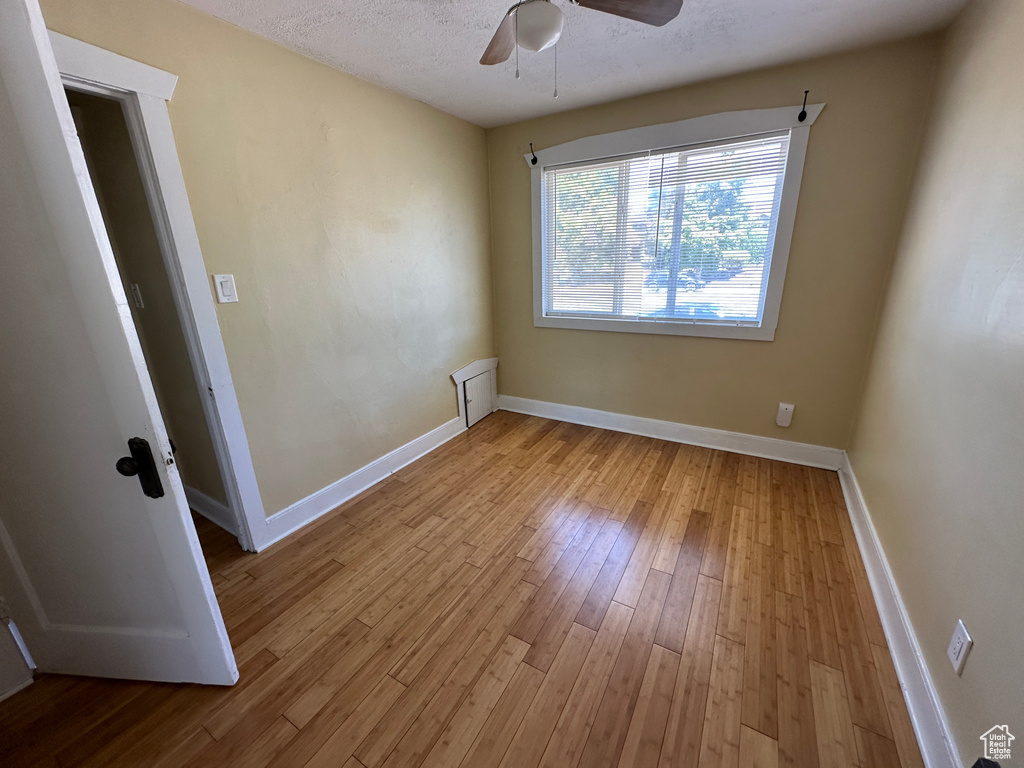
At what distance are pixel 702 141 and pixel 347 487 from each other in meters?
3.07

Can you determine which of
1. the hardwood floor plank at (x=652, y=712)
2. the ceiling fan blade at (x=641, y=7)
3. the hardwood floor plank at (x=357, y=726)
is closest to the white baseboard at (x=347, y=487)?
the hardwood floor plank at (x=357, y=726)

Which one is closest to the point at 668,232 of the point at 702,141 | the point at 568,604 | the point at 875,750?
the point at 702,141

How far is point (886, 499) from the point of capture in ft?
5.57

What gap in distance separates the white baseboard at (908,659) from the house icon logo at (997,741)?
16 centimetres

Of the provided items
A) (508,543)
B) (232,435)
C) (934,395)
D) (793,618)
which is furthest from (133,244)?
(934,395)

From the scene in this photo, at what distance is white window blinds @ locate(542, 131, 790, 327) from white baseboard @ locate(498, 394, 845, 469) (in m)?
0.82

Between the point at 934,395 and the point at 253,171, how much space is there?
9.64ft

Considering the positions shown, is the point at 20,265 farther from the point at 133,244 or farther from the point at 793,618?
the point at 793,618

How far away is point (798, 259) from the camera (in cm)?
233

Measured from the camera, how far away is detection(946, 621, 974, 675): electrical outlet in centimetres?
100

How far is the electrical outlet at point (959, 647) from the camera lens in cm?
100

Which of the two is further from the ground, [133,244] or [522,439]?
[133,244]

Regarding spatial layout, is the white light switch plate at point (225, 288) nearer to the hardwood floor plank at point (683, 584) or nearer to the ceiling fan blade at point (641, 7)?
the ceiling fan blade at point (641, 7)

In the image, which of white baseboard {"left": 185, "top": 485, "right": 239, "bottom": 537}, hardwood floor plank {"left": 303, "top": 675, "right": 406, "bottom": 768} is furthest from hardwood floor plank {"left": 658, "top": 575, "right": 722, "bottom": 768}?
white baseboard {"left": 185, "top": 485, "right": 239, "bottom": 537}
